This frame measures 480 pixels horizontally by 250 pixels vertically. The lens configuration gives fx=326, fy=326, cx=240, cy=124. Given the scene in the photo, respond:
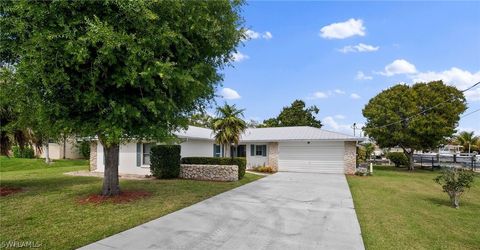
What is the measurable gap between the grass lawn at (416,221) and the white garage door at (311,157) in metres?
10.4

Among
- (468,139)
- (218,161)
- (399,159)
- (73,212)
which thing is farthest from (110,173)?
(468,139)

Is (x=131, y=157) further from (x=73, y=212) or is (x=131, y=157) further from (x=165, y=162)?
(x=73, y=212)

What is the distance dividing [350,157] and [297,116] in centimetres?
2749

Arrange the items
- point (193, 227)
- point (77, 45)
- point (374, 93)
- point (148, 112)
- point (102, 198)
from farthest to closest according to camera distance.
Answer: point (374, 93)
point (102, 198)
point (148, 112)
point (77, 45)
point (193, 227)

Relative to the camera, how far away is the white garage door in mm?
23656

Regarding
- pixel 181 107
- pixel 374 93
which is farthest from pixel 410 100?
pixel 181 107

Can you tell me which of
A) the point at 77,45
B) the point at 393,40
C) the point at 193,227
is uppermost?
the point at 393,40

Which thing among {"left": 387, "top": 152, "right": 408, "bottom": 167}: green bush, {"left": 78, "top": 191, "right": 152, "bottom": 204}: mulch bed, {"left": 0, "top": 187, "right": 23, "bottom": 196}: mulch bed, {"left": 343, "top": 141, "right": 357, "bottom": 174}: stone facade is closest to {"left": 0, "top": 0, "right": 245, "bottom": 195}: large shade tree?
{"left": 78, "top": 191, "right": 152, "bottom": 204}: mulch bed

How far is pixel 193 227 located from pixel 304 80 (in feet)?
61.7

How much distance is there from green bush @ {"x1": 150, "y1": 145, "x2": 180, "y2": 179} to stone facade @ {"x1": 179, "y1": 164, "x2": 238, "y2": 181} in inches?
18.0

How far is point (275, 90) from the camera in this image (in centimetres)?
2795

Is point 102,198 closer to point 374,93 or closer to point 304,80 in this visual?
point 304,80

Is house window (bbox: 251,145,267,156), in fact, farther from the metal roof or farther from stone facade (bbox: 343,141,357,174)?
stone facade (bbox: 343,141,357,174)

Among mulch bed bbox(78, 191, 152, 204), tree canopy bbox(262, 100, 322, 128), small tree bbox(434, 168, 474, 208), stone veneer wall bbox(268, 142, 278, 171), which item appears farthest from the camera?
tree canopy bbox(262, 100, 322, 128)
